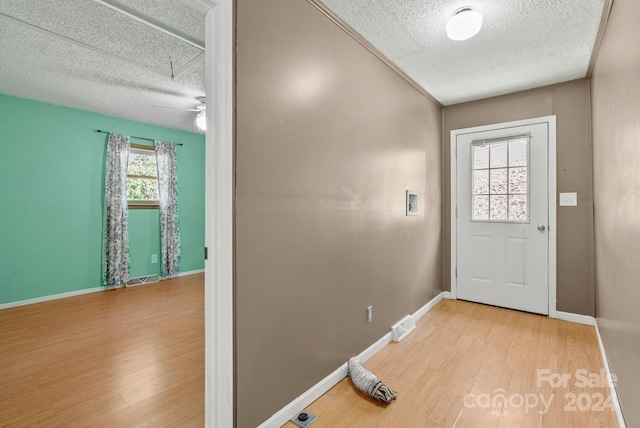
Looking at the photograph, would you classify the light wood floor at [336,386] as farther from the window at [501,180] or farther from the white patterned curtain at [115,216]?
the window at [501,180]

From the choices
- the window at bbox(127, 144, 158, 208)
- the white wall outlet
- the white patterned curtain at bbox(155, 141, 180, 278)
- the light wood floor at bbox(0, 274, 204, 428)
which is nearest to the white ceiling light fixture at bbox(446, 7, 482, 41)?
the white wall outlet

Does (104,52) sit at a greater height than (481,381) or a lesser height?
greater

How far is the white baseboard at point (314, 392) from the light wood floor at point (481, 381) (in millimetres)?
39

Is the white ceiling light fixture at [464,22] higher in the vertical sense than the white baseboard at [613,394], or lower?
higher

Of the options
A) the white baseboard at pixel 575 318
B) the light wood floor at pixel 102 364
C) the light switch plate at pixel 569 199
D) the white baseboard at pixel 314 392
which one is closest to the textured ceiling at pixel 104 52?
the white baseboard at pixel 314 392

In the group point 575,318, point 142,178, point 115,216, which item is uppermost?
point 142,178

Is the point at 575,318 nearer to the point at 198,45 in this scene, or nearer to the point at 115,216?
the point at 198,45

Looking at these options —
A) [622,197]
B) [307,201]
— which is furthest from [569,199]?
[307,201]

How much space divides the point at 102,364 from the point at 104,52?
8.54ft

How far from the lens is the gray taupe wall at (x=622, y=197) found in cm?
128

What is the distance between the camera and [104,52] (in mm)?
2562

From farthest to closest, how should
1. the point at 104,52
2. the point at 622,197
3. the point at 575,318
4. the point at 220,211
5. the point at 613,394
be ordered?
the point at 575,318
the point at 104,52
the point at 613,394
the point at 622,197
the point at 220,211

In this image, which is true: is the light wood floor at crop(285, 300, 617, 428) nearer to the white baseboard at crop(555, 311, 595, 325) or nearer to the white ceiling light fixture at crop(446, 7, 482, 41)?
the white baseboard at crop(555, 311, 595, 325)

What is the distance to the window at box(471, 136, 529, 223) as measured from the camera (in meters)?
3.31
